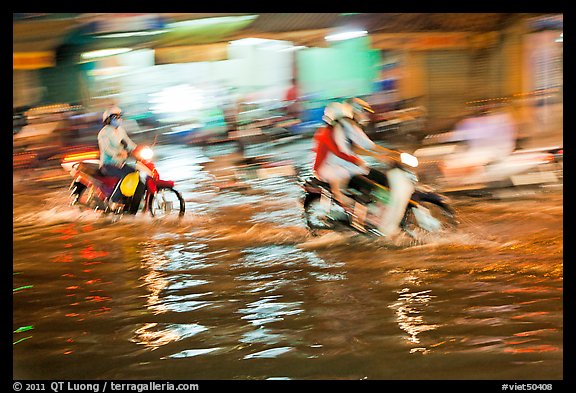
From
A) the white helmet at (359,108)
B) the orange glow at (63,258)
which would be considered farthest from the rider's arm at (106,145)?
the white helmet at (359,108)

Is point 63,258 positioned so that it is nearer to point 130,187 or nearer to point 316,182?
point 130,187

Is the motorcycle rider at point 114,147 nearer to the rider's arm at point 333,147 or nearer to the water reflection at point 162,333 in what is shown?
the rider's arm at point 333,147

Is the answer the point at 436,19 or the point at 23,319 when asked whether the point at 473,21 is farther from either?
the point at 23,319

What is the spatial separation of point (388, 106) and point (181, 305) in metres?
2.69

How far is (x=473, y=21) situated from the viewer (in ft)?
19.6

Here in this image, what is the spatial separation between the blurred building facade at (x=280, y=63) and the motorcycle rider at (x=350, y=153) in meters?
0.20

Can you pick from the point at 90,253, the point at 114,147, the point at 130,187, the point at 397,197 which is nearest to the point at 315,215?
the point at 397,197

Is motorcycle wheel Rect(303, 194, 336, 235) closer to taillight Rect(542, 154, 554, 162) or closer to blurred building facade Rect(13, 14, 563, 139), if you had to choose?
blurred building facade Rect(13, 14, 563, 139)

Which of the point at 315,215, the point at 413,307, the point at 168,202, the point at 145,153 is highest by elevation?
the point at 145,153

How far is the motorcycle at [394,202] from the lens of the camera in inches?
253

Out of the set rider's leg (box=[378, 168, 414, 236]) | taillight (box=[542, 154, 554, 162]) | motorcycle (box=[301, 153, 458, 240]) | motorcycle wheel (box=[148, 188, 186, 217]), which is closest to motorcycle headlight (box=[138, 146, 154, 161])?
motorcycle wheel (box=[148, 188, 186, 217])

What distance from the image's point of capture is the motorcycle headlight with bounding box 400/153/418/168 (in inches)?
251

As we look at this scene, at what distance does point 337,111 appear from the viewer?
20.7ft

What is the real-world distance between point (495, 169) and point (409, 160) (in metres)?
1.37
